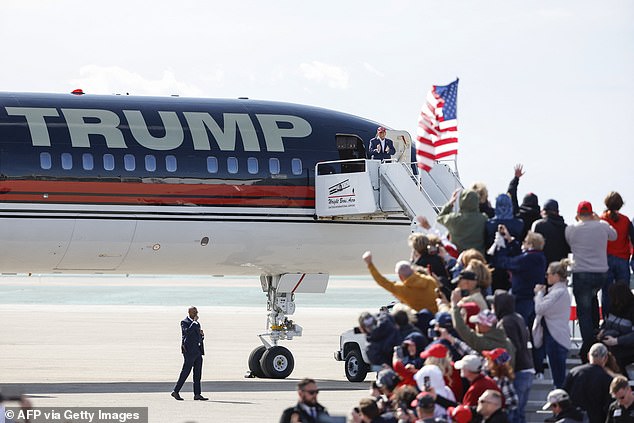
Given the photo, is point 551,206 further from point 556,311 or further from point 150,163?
point 150,163

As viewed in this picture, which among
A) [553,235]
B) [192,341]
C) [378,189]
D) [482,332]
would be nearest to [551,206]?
[553,235]

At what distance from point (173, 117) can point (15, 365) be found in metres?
11.2

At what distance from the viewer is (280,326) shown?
33.7 meters

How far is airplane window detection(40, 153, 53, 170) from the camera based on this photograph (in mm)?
29766

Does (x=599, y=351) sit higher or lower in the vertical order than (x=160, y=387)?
lower

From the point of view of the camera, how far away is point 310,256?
109 ft

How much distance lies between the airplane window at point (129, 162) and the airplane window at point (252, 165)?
9.23 feet

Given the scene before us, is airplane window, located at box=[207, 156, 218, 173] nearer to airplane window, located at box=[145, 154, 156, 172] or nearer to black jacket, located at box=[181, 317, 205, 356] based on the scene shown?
airplane window, located at box=[145, 154, 156, 172]

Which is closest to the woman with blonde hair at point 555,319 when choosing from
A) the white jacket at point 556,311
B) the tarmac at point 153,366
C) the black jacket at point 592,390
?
the white jacket at point 556,311

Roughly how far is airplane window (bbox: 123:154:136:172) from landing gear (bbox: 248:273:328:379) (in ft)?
17.6

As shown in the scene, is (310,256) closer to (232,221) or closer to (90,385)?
(232,221)

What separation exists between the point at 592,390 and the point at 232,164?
1532cm

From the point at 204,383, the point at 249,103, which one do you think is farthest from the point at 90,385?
the point at 249,103

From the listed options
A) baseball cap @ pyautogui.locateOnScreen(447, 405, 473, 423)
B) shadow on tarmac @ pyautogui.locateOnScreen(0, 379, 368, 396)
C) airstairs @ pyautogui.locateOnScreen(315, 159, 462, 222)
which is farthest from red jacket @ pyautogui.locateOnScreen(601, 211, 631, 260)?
Result: shadow on tarmac @ pyautogui.locateOnScreen(0, 379, 368, 396)
